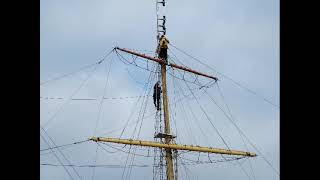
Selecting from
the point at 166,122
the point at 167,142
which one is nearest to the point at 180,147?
the point at 167,142

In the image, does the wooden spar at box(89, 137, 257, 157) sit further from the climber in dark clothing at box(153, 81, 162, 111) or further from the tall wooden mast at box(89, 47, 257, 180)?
the climber in dark clothing at box(153, 81, 162, 111)

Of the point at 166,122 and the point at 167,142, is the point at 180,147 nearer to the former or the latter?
the point at 167,142

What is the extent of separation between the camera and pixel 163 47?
141 feet

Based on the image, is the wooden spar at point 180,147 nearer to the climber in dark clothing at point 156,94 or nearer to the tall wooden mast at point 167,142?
A: the tall wooden mast at point 167,142

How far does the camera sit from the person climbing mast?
42500 mm

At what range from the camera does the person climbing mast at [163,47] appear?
42.5m

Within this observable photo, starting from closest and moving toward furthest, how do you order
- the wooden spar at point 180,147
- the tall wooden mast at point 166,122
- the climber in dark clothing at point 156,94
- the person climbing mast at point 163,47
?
the wooden spar at point 180,147 < the tall wooden mast at point 166,122 < the climber in dark clothing at point 156,94 < the person climbing mast at point 163,47

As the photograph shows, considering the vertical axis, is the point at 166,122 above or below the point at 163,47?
below
